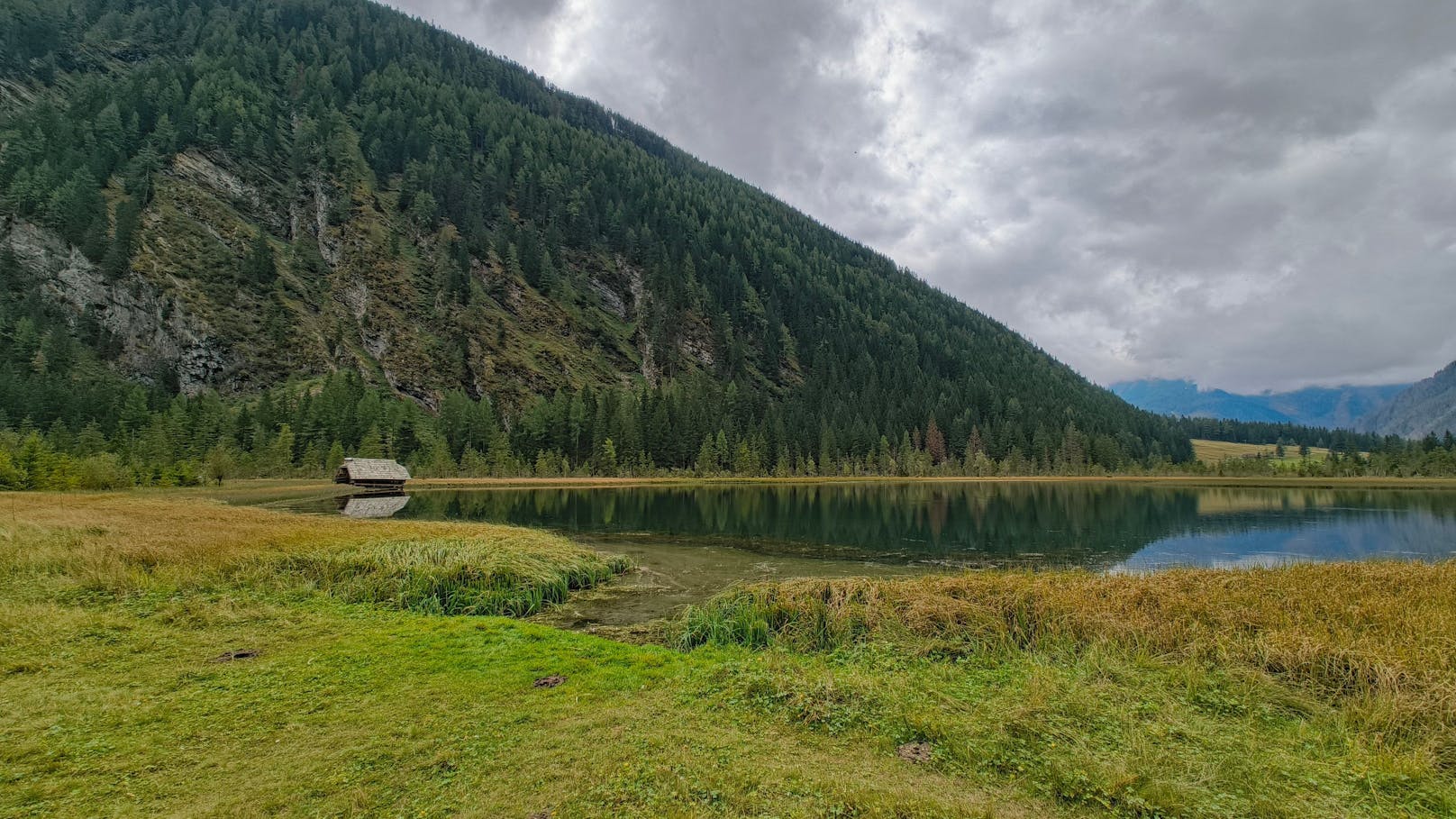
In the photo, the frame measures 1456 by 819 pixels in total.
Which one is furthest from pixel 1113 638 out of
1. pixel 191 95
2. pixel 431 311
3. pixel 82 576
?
pixel 191 95

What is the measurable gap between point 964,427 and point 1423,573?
145 m

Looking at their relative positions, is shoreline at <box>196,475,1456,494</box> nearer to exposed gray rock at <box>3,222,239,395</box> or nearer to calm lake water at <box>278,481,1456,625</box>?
calm lake water at <box>278,481,1456,625</box>

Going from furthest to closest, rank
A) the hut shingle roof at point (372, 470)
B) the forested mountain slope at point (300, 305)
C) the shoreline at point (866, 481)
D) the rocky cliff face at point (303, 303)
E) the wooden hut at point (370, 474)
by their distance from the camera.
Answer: the rocky cliff face at point (303, 303), the forested mountain slope at point (300, 305), the shoreline at point (866, 481), the wooden hut at point (370, 474), the hut shingle roof at point (372, 470)

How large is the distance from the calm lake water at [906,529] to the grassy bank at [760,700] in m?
7.43

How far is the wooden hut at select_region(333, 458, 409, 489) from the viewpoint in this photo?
7456 centimetres

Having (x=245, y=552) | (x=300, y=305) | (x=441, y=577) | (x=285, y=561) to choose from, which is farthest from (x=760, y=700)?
(x=300, y=305)

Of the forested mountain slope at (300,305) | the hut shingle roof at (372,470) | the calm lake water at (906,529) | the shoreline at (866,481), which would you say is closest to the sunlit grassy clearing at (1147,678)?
the calm lake water at (906,529)

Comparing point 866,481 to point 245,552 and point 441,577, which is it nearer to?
point 441,577

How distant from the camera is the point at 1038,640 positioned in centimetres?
1397

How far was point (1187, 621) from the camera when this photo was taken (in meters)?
13.6

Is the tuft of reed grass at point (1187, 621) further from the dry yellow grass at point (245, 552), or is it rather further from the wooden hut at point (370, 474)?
the wooden hut at point (370, 474)

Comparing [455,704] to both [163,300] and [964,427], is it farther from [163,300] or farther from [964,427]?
[964,427]

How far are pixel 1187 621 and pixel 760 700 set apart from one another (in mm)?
10317

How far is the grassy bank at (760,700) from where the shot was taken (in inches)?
288
